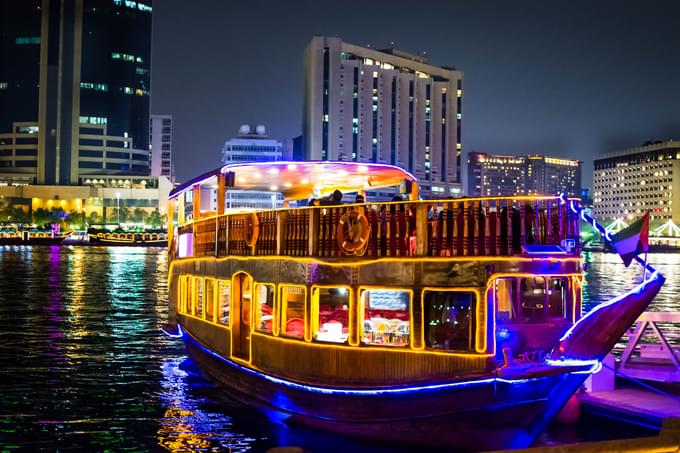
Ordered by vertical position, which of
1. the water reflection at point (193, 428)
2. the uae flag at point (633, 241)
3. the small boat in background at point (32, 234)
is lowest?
the water reflection at point (193, 428)

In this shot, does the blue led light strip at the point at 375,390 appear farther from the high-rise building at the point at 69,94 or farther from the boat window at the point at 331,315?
the high-rise building at the point at 69,94

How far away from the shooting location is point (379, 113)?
597ft

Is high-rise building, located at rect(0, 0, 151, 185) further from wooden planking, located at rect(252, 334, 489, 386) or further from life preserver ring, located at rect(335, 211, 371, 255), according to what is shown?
life preserver ring, located at rect(335, 211, 371, 255)

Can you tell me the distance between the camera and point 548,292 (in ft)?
39.3

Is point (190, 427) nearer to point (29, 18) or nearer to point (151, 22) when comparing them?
point (29, 18)

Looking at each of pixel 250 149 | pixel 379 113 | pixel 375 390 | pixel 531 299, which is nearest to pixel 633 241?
pixel 531 299

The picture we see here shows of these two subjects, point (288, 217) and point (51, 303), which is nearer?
point (288, 217)

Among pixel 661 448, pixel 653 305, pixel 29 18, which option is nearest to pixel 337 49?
pixel 29 18

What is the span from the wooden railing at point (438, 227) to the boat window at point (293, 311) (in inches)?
30.5

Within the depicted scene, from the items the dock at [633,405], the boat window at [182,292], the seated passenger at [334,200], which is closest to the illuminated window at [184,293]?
the boat window at [182,292]

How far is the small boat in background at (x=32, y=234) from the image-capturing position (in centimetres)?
14738

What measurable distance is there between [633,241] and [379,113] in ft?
569

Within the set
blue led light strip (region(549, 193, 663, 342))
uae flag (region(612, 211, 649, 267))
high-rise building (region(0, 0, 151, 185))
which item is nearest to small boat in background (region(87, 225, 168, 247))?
high-rise building (region(0, 0, 151, 185))

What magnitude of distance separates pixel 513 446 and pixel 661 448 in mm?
4886
